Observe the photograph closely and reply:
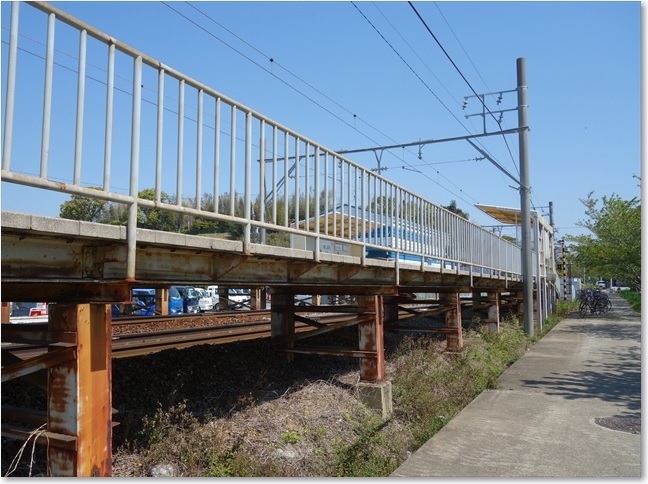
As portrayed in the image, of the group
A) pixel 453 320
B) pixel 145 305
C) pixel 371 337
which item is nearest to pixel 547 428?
pixel 371 337

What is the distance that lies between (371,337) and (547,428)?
2.81 metres

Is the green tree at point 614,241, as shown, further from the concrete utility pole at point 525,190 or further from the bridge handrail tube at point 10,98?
the bridge handrail tube at point 10,98

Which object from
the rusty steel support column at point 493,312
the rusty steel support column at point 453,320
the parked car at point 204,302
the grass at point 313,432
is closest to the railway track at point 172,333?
the rusty steel support column at point 453,320

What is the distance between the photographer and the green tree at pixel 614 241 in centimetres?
3102

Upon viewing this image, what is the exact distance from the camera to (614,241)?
32875mm

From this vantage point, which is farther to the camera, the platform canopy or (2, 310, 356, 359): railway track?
the platform canopy

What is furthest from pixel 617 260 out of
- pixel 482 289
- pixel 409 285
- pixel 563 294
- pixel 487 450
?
pixel 487 450

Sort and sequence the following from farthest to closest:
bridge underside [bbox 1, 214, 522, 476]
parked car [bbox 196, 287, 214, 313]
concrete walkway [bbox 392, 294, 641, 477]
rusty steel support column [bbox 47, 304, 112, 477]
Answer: parked car [bbox 196, 287, 214, 313] → concrete walkway [bbox 392, 294, 641, 477] → rusty steel support column [bbox 47, 304, 112, 477] → bridge underside [bbox 1, 214, 522, 476]

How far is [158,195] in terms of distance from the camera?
4.48 metres

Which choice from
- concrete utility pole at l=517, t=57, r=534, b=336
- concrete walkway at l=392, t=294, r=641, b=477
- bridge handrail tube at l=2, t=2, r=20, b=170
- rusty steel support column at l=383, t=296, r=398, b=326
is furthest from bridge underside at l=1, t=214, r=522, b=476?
concrete utility pole at l=517, t=57, r=534, b=336

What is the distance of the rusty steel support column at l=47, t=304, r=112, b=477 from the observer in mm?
4195

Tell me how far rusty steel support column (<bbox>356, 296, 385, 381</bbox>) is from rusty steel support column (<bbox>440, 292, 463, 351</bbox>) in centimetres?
542

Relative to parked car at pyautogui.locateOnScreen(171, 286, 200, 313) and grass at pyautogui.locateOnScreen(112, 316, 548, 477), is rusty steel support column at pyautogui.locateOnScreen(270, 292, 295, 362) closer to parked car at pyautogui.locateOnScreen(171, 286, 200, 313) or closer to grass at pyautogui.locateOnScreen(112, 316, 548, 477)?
grass at pyautogui.locateOnScreen(112, 316, 548, 477)

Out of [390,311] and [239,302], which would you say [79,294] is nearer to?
[390,311]
